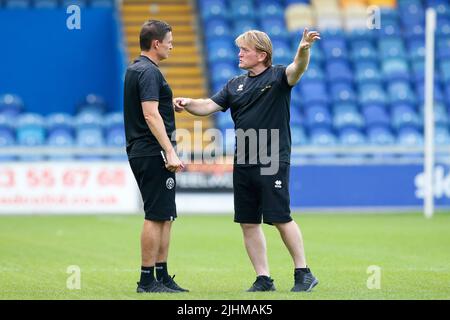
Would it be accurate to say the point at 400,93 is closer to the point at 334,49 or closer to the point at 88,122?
the point at 334,49

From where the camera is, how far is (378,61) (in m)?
25.4

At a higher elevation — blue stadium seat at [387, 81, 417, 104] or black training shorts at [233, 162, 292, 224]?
blue stadium seat at [387, 81, 417, 104]

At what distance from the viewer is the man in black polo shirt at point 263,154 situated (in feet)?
30.6

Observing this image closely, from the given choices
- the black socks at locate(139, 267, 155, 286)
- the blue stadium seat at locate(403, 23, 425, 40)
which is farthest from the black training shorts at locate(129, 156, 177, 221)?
the blue stadium seat at locate(403, 23, 425, 40)

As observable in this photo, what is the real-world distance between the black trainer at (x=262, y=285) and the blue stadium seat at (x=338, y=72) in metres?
15.6

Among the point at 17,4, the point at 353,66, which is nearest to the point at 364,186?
the point at 353,66

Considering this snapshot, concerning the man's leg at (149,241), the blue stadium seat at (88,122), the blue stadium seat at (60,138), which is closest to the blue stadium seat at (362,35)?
the blue stadium seat at (88,122)

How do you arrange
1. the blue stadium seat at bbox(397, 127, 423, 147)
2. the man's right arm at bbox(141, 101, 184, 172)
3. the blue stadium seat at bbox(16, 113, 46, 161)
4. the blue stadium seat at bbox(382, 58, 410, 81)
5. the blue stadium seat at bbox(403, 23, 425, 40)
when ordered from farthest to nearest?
the blue stadium seat at bbox(403, 23, 425, 40), the blue stadium seat at bbox(382, 58, 410, 81), the blue stadium seat at bbox(397, 127, 423, 147), the blue stadium seat at bbox(16, 113, 46, 161), the man's right arm at bbox(141, 101, 184, 172)

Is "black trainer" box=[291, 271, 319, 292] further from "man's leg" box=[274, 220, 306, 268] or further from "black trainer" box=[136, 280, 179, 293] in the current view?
"black trainer" box=[136, 280, 179, 293]

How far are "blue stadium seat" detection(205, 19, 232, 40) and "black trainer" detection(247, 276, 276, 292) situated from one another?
1591 centimetres

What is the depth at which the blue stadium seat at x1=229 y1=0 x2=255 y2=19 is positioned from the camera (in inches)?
997

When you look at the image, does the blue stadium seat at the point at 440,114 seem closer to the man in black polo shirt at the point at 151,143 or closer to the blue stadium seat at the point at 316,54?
the blue stadium seat at the point at 316,54
